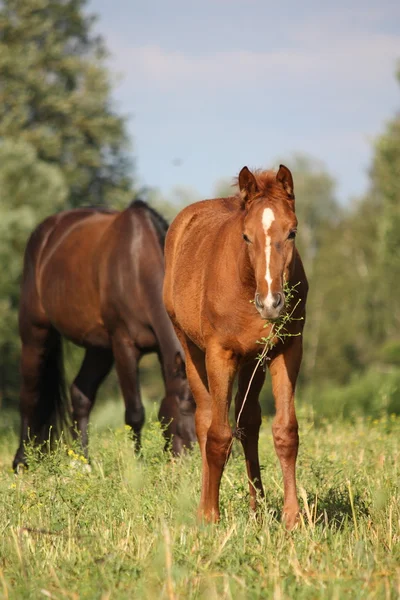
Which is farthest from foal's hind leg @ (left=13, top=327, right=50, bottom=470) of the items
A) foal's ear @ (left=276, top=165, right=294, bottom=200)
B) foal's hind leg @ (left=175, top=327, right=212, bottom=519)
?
foal's ear @ (left=276, top=165, right=294, bottom=200)

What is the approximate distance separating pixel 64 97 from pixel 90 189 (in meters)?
3.21

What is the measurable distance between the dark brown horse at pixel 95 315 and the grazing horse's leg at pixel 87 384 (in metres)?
0.01

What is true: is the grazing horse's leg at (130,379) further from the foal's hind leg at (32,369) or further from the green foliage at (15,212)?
the green foliage at (15,212)

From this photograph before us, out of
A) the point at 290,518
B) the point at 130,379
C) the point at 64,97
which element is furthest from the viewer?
the point at 64,97

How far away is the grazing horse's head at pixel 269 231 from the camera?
4414 millimetres

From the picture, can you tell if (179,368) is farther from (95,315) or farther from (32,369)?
(32,369)

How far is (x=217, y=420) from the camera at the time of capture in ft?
17.1

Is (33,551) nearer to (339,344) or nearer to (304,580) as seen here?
(304,580)

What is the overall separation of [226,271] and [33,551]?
1912 millimetres

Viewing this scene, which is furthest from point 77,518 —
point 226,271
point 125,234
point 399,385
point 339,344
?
point 339,344

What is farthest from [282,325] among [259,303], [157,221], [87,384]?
[87,384]

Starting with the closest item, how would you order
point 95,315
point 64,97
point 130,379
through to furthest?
point 130,379, point 95,315, point 64,97

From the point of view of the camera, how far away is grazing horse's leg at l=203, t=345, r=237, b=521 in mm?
5133

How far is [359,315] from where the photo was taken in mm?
42250
